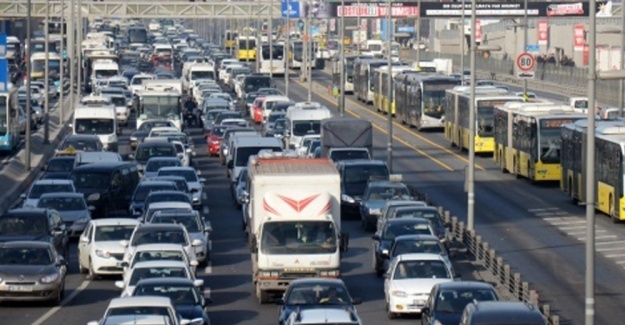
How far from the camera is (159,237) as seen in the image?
38906mm

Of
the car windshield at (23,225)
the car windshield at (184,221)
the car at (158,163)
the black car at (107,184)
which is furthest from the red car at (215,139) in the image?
the car windshield at (23,225)

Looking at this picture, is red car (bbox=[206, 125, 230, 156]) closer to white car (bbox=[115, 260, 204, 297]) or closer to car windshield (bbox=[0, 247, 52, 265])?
car windshield (bbox=[0, 247, 52, 265])

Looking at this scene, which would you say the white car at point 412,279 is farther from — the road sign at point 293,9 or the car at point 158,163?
the road sign at point 293,9

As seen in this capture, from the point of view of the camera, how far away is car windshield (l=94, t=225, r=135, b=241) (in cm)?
4031

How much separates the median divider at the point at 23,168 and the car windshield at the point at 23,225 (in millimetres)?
10018

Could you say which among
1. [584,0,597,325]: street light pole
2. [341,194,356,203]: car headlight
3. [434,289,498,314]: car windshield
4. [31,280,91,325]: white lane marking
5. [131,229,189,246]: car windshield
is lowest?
[31,280,91,325]: white lane marking

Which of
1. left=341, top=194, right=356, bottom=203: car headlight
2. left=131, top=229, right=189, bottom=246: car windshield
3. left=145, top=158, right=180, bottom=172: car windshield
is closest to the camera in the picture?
left=131, top=229, right=189, bottom=246: car windshield

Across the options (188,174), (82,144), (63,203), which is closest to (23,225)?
(63,203)

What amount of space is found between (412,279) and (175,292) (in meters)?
5.24

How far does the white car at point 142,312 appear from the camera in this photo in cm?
2651

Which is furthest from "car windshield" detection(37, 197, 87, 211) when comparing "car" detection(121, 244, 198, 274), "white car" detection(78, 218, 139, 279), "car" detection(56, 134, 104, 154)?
"car" detection(56, 134, 104, 154)

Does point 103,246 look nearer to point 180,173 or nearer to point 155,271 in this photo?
point 155,271

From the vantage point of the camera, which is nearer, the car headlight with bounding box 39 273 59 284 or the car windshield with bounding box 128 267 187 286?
the car windshield with bounding box 128 267 187 286

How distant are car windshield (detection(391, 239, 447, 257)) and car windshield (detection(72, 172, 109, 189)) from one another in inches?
710
